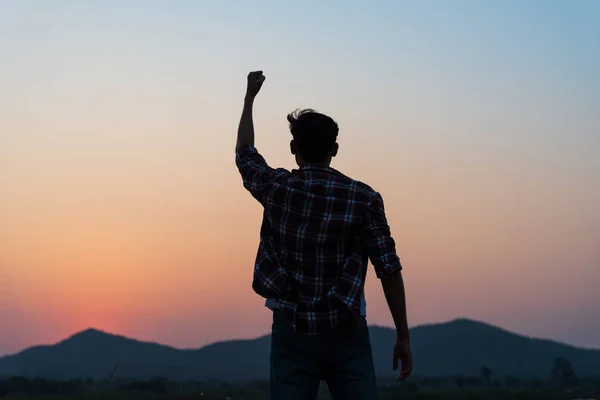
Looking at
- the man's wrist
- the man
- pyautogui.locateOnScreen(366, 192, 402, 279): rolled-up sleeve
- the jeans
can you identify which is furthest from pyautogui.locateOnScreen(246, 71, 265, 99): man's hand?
the man's wrist

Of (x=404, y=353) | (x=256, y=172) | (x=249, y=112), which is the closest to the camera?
(x=404, y=353)

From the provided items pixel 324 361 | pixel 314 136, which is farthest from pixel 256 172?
pixel 324 361

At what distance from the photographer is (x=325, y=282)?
4238 mm

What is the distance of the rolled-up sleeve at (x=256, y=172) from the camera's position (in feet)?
14.9

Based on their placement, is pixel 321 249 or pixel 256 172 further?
pixel 256 172

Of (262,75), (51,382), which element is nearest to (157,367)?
(51,382)

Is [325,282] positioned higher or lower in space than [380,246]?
lower

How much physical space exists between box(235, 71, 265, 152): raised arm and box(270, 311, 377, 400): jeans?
1039mm

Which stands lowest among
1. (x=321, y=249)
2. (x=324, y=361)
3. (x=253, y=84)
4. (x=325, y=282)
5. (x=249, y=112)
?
(x=324, y=361)

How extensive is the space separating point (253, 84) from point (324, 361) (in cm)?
163

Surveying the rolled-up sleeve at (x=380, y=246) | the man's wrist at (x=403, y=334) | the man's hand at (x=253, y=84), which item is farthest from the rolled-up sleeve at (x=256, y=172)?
the man's wrist at (x=403, y=334)

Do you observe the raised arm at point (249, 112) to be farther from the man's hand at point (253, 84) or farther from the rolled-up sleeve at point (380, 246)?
the rolled-up sleeve at point (380, 246)

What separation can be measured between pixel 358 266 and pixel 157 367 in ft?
650

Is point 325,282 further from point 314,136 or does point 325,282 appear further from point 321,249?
point 314,136
